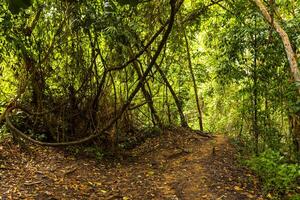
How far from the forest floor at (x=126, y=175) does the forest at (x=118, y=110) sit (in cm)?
2

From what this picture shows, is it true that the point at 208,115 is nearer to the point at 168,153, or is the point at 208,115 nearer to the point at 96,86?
the point at 168,153

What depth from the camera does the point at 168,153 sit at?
758 centimetres

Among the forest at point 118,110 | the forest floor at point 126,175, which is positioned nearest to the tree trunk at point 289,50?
the forest at point 118,110

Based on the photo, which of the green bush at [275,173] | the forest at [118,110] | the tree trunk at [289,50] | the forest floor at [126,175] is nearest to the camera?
the green bush at [275,173]

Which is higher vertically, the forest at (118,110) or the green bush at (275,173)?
the forest at (118,110)

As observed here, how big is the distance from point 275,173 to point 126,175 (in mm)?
2343

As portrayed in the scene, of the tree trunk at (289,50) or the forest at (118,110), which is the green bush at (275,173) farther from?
the tree trunk at (289,50)

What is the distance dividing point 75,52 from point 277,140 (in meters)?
4.26

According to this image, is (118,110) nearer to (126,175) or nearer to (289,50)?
(126,175)

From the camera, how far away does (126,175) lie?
6.35m

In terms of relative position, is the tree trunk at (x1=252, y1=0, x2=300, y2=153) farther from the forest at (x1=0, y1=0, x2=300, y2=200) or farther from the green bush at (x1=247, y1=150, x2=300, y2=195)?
the green bush at (x1=247, y1=150, x2=300, y2=195)

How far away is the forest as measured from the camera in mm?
5359

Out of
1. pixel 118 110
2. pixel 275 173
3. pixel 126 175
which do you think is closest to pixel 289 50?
pixel 275 173

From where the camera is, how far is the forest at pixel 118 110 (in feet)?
17.6
